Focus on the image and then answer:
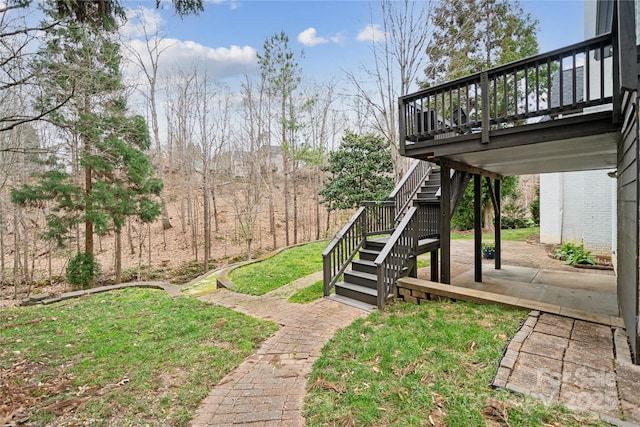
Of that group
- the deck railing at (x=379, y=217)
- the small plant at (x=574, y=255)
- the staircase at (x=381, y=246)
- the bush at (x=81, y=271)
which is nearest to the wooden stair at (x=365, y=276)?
the staircase at (x=381, y=246)

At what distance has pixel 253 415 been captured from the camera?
2.34 metres

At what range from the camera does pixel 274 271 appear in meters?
7.47

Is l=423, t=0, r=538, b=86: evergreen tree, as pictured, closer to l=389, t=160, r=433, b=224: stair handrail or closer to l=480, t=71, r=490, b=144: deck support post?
l=389, t=160, r=433, b=224: stair handrail

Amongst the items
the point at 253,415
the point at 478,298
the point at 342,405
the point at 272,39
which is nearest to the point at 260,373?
the point at 253,415

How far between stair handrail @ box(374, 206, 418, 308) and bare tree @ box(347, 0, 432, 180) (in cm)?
479

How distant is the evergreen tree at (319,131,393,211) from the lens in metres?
12.9

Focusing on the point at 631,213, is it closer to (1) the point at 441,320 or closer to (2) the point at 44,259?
(1) the point at 441,320

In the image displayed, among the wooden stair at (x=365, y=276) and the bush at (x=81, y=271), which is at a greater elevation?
the wooden stair at (x=365, y=276)

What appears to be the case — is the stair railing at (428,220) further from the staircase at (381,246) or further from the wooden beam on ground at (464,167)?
the wooden beam on ground at (464,167)

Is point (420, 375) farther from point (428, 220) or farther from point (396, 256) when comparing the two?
Answer: point (428, 220)

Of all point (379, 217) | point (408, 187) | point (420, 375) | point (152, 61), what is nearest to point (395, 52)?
point (408, 187)

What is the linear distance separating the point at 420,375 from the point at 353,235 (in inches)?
135

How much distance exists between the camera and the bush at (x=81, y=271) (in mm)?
8242

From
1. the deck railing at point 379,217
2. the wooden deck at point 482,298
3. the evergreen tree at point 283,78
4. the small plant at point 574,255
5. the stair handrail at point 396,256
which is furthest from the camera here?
the evergreen tree at point 283,78
